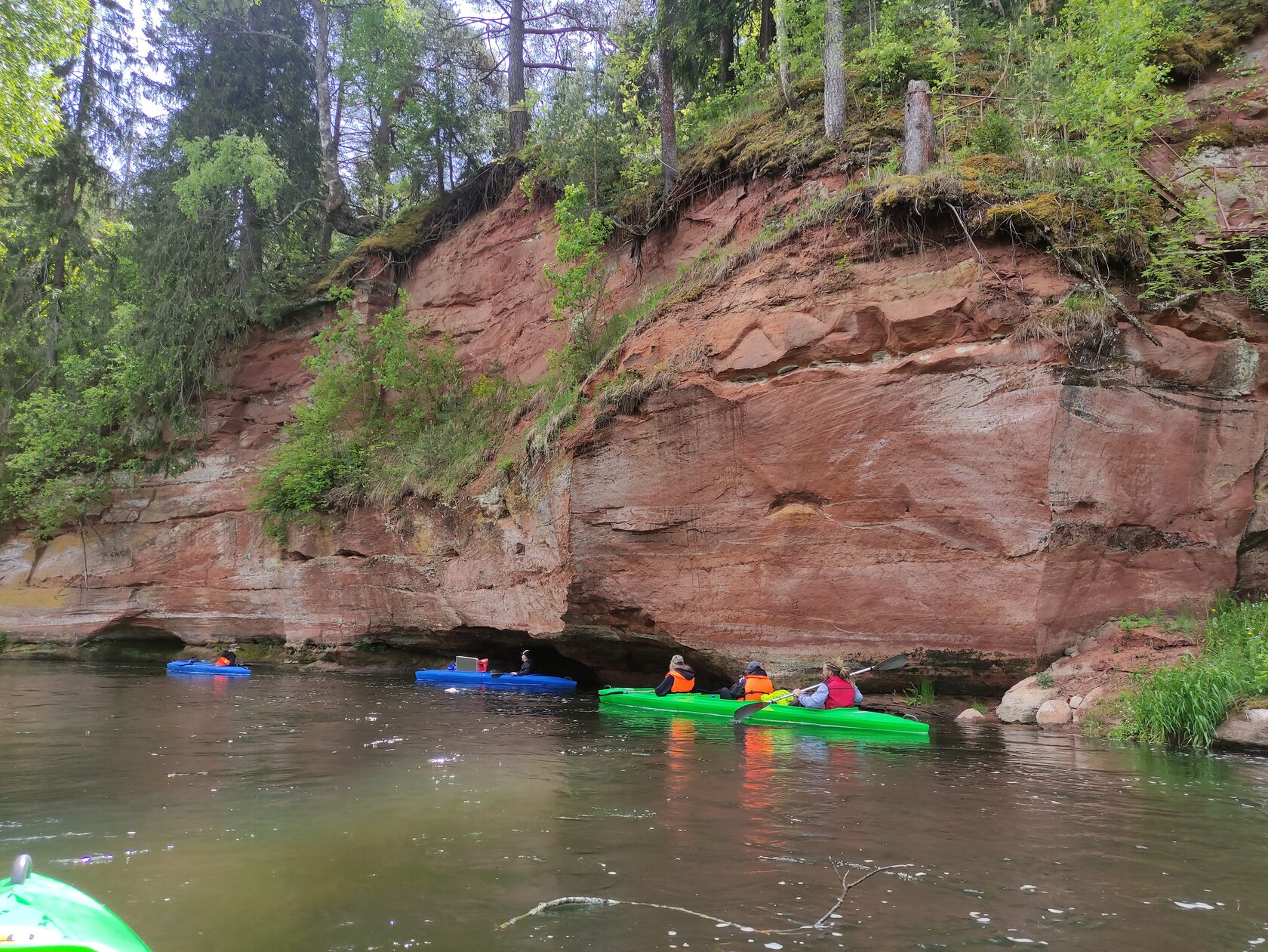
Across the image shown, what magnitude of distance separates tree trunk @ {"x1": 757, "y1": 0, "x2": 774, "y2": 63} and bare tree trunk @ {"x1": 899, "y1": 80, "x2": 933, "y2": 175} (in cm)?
659

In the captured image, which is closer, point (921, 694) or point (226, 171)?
point (921, 694)

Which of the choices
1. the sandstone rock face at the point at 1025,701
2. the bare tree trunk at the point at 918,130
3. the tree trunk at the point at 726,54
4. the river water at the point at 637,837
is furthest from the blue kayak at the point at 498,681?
the tree trunk at the point at 726,54

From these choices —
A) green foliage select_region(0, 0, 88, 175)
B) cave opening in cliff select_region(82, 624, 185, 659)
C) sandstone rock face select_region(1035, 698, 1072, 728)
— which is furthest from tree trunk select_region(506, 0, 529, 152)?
sandstone rock face select_region(1035, 698, 1072, 728)

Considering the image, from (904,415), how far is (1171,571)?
403 centimetres

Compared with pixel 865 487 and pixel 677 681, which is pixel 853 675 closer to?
pixel 865 487

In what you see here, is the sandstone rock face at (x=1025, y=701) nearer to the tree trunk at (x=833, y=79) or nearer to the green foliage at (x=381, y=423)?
the tree trunk at (x=833, y=79)

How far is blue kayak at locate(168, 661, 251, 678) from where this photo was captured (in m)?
18.1

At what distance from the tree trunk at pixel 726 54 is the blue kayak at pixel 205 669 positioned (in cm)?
1661

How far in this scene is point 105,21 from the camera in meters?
25.4

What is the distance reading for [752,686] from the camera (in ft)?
39.3

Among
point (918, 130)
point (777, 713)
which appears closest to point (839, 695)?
point (777, 713)

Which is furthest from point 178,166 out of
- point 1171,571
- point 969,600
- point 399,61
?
point 1171,571

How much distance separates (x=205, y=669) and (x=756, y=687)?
1290cm

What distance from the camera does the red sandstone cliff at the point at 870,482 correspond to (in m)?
11.1
